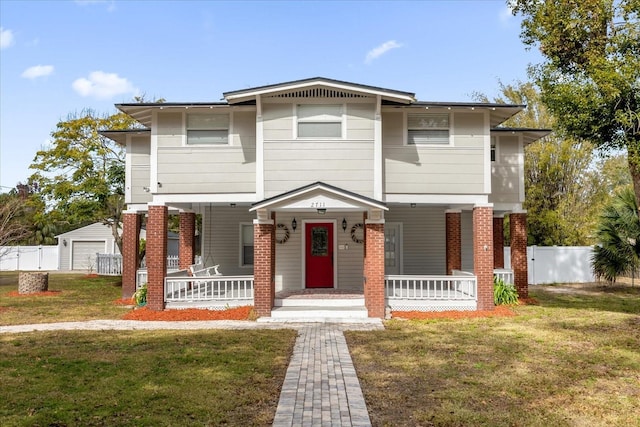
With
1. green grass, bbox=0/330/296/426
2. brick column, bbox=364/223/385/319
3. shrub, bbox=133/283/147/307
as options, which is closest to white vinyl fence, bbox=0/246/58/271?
shrub, bbox=133/283/147/307

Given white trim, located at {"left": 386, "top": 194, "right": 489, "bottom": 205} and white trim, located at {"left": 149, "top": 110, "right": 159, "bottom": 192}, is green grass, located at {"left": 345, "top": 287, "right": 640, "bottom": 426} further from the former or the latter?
white trim, located at {"left": 149, "top": 110, "right": 159, "bottom": 192}

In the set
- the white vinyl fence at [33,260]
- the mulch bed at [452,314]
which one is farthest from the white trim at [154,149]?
the white vinyl fence at [33,260]

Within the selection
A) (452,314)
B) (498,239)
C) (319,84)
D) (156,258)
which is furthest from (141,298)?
(498,239)

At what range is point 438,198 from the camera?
13875mm

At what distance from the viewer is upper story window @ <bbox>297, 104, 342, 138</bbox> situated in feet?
43.9

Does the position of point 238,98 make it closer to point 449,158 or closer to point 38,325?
point 449,158

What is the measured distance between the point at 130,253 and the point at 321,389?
42.0 feet

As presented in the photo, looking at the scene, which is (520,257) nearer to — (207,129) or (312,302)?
(312,302)

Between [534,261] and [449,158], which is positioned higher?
[449,158]

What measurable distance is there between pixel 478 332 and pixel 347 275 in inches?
249

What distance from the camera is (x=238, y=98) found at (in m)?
13.2

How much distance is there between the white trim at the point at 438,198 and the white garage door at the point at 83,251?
104 ft

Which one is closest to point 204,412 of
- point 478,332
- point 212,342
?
point 212,342

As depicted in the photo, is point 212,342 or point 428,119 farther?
point 428,119
